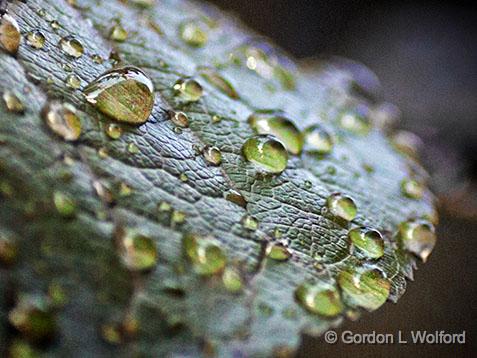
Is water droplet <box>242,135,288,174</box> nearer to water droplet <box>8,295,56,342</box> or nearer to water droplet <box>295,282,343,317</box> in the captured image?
water droplet <box>295,282,343,317</box>

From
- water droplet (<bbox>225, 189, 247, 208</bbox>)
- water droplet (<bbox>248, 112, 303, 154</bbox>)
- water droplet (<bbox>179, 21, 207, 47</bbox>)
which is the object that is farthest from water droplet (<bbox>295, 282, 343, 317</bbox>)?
water droplet (<bbox>179, 21, 207, 47</bbox>)

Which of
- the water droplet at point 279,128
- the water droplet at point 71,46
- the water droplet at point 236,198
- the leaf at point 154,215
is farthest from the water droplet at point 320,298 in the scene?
the water droplet at point 71,46

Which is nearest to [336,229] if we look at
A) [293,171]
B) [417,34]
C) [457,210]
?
[293,171]

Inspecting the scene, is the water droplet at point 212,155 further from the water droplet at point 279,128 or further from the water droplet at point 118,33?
the water droplet at point 118,33

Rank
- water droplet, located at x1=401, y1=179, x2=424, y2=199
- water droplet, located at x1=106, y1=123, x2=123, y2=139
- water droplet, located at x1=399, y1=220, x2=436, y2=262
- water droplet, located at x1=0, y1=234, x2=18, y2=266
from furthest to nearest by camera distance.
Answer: water droplet, located at x1=401, y1=179, x2=424, y2=199 → water droplet, located at x1=399, y1=220, x2=436, y2=262 → water droplet, located at x1=106, y1=123, x2=123, y2=139 → water droplet, located at x1=0, y1=234, x2=18, y2=266

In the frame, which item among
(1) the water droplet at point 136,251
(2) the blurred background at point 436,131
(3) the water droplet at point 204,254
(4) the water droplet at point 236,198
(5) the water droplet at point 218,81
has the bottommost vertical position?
(1) the water droplet at point 136,251

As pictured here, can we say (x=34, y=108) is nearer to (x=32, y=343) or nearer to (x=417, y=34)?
(x=32, y=343)

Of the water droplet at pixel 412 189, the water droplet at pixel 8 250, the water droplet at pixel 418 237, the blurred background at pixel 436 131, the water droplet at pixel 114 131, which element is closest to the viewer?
the water droplet at pixel 8 250
